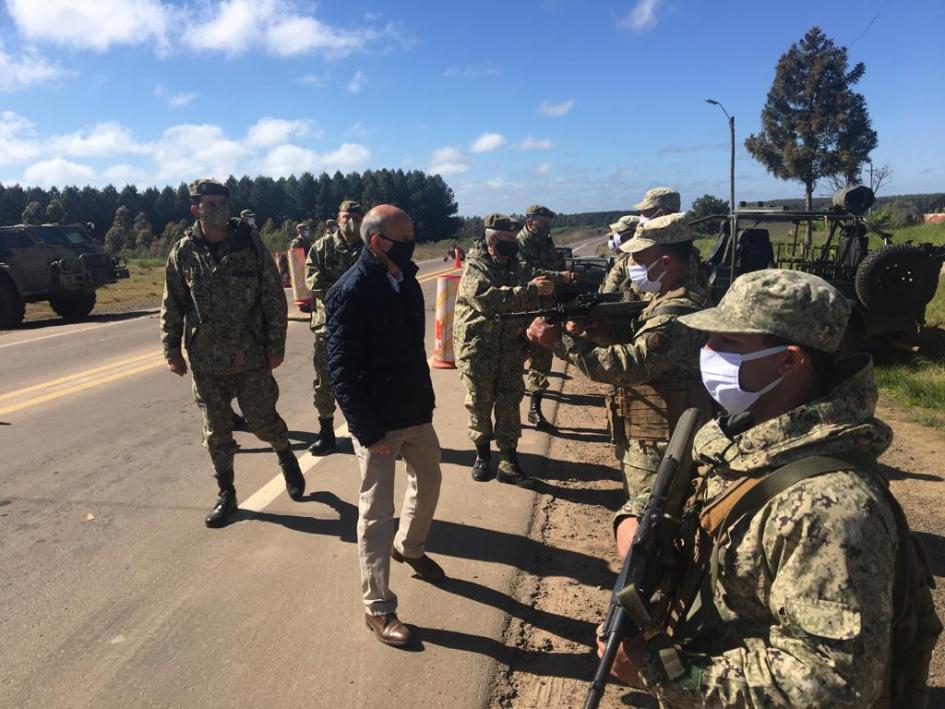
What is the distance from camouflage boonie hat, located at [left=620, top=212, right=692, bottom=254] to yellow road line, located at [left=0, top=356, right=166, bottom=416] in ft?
22.3

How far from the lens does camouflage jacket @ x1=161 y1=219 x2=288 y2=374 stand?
4172 millimetres

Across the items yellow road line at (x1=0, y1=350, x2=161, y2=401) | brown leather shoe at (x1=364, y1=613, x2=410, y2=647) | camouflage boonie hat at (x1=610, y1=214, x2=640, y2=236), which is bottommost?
brown leather shoe at (x1=364, y1=613, x2=410, y2=647)

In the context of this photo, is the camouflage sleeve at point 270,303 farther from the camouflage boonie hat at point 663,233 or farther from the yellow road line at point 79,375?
the yellow road line at point 79,375

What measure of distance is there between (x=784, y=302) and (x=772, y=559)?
57 cm

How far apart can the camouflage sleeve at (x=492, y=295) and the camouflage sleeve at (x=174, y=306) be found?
75.7 inches

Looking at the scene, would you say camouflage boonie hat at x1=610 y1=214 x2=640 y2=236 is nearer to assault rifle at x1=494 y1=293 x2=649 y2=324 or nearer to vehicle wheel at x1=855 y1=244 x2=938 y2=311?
vehicle wheel at x1=855 y1=244 x2=938 y2=311

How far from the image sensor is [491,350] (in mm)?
4824

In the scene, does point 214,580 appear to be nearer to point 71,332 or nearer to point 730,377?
point 730,377

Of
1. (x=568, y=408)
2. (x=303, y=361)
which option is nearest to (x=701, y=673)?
(x=568, y=408)

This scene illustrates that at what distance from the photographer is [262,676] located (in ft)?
9.12

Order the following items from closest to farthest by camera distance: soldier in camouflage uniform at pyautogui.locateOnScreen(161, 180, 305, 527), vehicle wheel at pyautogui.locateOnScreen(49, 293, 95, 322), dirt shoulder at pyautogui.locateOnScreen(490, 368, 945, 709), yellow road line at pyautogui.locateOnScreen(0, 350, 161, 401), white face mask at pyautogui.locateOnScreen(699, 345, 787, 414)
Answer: white face mask at pyautogui.locateOnScreen(699, 345, 787, 414), dirt shoulder at pyautogui.locateOnScreen(490, 368, 945, 709), soldier in camouflage uniform at pyautogui.locateOnScreen(161, 180, 305, 527), yellow road line at pyautogui.locateOnScreen(0, 350, 161, 401), vehicle wheel at pyautogui.locateOnScreen(49, 293, 95, 322)

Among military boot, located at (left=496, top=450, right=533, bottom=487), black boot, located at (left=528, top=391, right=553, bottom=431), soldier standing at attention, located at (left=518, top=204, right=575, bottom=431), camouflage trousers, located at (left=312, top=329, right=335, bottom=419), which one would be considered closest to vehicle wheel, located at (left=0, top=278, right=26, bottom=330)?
camouflage trousers, located at (left=312, top=329, right=335, bottom=419)

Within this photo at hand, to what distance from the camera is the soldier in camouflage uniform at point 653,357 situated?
2.88 metres

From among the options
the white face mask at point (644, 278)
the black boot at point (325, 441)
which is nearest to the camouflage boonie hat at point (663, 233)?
the white face mask at point (644, 278)
